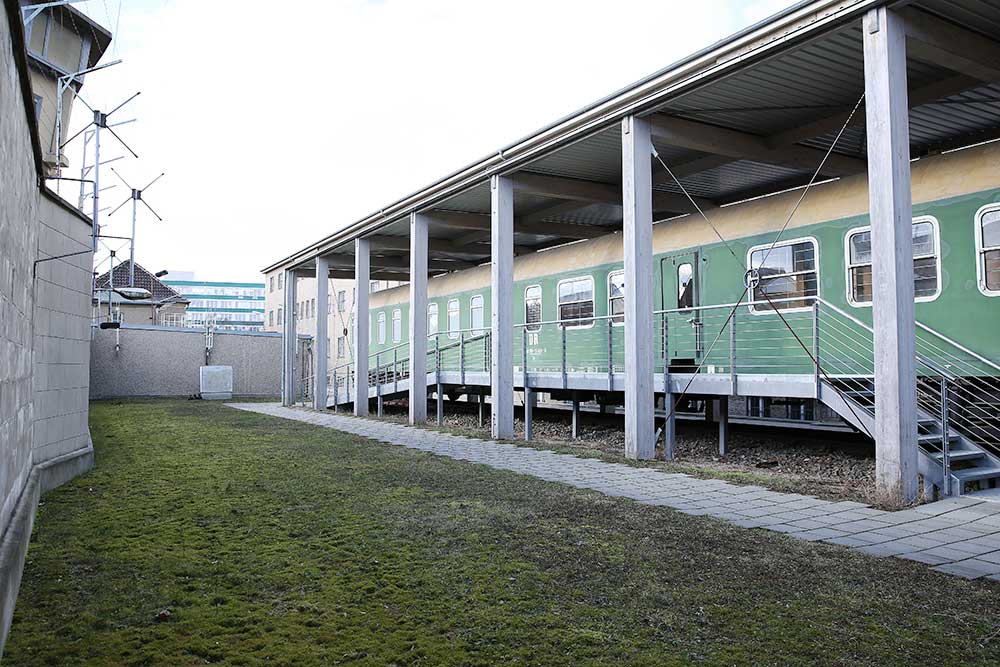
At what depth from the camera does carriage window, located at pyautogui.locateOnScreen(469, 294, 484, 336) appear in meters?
19.3

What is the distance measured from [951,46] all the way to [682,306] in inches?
232

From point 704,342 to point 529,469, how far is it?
14.1ft

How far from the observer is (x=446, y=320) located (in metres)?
21.0

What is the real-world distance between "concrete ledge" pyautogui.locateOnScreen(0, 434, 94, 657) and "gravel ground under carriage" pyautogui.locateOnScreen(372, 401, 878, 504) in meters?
6.38

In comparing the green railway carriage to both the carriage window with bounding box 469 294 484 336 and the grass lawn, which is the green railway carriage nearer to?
the carriage window with bounding box 469 294 484 336

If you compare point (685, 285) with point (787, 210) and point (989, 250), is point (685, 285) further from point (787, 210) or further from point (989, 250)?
point (989, 250)

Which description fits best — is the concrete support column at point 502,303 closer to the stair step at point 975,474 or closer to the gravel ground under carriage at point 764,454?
the gravel ground under carriage at point 764,454

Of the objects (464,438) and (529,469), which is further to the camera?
(464,438)

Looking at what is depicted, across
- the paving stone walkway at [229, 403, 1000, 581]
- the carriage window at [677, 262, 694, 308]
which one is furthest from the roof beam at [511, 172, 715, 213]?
the paving stone walkway at [229, 403, 1000, 581]

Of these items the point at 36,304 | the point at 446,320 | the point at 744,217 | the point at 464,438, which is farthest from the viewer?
the point at 446,320

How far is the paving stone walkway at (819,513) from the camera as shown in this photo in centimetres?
541

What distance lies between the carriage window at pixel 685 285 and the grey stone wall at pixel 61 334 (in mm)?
8634

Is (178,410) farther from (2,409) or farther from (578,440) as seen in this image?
(2,409)

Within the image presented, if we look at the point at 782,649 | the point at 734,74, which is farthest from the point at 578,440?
the point at 782,649
